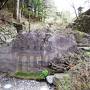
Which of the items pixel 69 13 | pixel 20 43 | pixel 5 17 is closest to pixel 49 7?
pixel 69 13

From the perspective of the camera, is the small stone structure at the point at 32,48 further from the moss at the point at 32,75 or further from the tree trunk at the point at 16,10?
the tree trunk at the point at 16,10

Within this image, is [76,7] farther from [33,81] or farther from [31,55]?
[33,81]

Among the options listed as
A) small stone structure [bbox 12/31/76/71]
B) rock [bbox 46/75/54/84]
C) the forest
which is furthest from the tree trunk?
rock [bbox 46/75/54/84]

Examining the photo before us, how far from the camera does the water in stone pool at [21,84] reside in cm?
559

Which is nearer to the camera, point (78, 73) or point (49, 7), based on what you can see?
point (78, 73)

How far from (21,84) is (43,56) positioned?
2.73 metres

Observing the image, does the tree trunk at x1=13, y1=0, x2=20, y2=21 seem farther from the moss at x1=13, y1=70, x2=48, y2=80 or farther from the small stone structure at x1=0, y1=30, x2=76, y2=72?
the moss at x1=13, y1=70, x2=48, y2=80

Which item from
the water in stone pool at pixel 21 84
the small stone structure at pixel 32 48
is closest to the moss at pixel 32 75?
the water in stone pool at pixel 21 84

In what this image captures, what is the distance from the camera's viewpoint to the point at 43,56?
27.7ft

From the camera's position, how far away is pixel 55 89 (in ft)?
17.5

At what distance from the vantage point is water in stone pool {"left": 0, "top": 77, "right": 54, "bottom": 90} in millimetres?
5586

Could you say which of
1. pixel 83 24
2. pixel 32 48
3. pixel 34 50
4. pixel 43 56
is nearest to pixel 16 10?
pixel 83 24

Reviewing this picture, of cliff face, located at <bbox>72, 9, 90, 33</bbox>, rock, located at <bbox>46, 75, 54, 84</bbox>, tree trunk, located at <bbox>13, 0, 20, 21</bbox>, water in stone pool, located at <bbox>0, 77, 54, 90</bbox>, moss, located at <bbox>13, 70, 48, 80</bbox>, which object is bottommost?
water in stone pool, located at <bbox>0, 77, 54, 90</bbox>

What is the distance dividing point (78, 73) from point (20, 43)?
5574 millimetres
